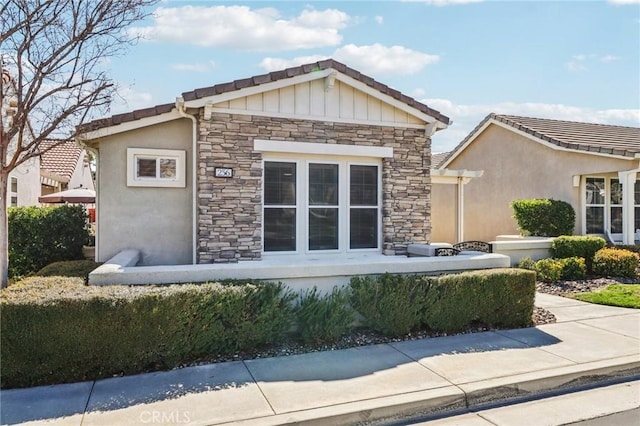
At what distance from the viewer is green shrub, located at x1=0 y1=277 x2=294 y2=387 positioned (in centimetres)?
495

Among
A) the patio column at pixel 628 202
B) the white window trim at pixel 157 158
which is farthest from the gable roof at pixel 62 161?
the patio column at pixel 628 202

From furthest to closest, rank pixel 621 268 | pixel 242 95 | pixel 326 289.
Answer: pixel 621 268 < pixel 242 95 < pixel 326 289

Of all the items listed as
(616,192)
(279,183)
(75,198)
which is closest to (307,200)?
(279,183)

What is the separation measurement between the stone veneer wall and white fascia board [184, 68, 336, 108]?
318 mm

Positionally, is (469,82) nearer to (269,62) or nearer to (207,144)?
(269,62)

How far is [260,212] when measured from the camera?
826 centimetres

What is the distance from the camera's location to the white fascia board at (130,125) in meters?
7.87

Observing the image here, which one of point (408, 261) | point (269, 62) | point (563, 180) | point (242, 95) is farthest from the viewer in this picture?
point (563, 180)

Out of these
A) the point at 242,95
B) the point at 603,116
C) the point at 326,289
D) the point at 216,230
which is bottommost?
the point at 326,289

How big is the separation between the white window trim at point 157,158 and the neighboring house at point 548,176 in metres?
9.52

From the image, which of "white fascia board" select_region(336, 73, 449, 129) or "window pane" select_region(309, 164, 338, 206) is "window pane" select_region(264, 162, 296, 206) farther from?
"white fascia board" select_region(336, 73, 449, 129)

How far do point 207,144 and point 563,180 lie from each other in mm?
12923

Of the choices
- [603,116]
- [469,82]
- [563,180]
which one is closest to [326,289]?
[469,82]

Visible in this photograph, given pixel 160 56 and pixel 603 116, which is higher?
pixel 603 116
